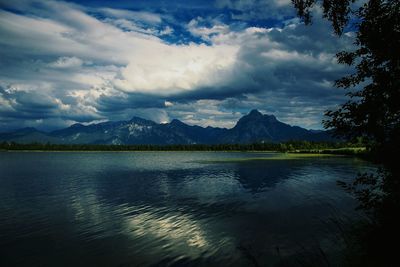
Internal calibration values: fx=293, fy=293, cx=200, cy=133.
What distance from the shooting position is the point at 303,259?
22.2m

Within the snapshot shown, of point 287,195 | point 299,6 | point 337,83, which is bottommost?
point 287,195

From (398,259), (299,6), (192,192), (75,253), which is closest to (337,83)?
(299,6)

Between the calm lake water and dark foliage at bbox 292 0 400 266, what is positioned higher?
dark foliage at bbox 292 0 400 266

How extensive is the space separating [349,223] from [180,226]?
18553 mm

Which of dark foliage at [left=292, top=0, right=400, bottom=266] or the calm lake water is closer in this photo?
dark foliage at [left=292, top=0, right=400, bottom=266]

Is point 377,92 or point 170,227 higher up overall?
point 377,92

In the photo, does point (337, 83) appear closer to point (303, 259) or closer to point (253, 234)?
point (303, 259)

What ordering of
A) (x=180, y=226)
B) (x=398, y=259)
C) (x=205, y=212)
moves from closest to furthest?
(x=398, y=259) < (x=180, y=226) < (x=205, y=212)

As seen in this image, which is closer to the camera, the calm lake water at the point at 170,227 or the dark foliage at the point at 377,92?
the dark foliage at the point at 377,92

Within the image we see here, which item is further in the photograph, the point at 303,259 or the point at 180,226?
the point at 180,226

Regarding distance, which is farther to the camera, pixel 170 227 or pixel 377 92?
pixel 170 227

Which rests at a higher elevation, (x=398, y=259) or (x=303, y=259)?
(x=398, y=259)

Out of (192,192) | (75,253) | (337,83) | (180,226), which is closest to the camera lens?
(337,83)

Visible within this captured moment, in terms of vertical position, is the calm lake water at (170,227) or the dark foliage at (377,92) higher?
the dark foliage at (377,92)
